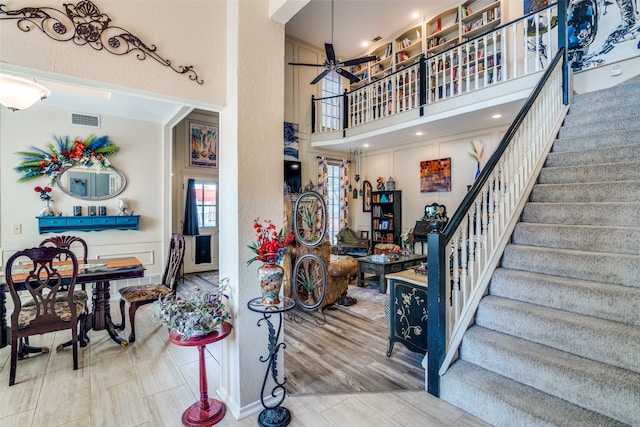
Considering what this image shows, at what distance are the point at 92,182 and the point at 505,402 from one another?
5.57m

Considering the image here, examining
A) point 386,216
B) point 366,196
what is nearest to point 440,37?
point 366,196

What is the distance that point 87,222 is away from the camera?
4.38m

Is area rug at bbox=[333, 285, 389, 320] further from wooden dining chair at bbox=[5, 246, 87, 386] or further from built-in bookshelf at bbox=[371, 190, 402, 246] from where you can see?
wooden dining chair at bbox=[5, 246, 87, 386]

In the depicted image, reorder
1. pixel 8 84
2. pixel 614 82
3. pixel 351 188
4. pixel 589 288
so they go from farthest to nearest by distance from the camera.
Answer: pixel 351 188, pixel 614 82, pixel 8 84, pixel 589 288

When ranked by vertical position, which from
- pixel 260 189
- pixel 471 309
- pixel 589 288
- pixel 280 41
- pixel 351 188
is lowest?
pixel 471 309

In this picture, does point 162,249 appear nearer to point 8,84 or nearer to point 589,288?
point 8,84

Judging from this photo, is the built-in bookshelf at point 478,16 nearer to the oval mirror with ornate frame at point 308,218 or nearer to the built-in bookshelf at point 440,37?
the built-in bookshelf at point 440,37

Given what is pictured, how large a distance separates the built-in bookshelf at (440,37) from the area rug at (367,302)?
352cm

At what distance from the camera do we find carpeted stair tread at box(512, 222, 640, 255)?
212 cm

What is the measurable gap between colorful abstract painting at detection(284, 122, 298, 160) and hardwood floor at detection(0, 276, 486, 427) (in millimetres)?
4811

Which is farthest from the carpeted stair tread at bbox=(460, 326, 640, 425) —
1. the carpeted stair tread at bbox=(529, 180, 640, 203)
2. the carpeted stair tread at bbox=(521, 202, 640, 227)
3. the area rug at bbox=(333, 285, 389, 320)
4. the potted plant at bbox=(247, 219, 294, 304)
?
the area rug at bbox=(333, 285, 389, 320)

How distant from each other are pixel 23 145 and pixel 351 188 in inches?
248

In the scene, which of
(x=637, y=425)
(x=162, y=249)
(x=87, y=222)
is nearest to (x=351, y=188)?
(x=162, y=249)

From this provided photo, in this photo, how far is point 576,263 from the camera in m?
2.16
